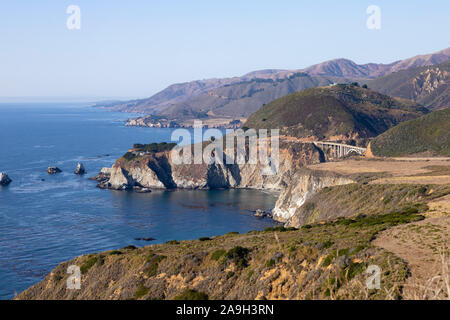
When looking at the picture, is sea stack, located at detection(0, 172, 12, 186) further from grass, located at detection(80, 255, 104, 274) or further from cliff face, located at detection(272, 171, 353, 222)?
grass, located at detection(80, 255, 104, 274)

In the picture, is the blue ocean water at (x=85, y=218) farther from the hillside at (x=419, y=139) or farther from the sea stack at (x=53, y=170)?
the hillside at (x=419, y=139)

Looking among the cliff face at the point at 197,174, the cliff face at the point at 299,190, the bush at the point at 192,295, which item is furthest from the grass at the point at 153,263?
the cliff face at the point at 197,174

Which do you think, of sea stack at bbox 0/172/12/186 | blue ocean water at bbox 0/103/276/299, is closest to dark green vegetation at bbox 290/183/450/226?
blue ocean water at bbox 0/103/276/299

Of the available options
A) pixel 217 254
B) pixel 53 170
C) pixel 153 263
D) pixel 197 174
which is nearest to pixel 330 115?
pixel 197 174

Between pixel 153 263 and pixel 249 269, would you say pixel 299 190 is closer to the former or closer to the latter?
pixel 153 263

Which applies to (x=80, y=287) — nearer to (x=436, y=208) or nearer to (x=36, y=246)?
(x=436, y=208)
